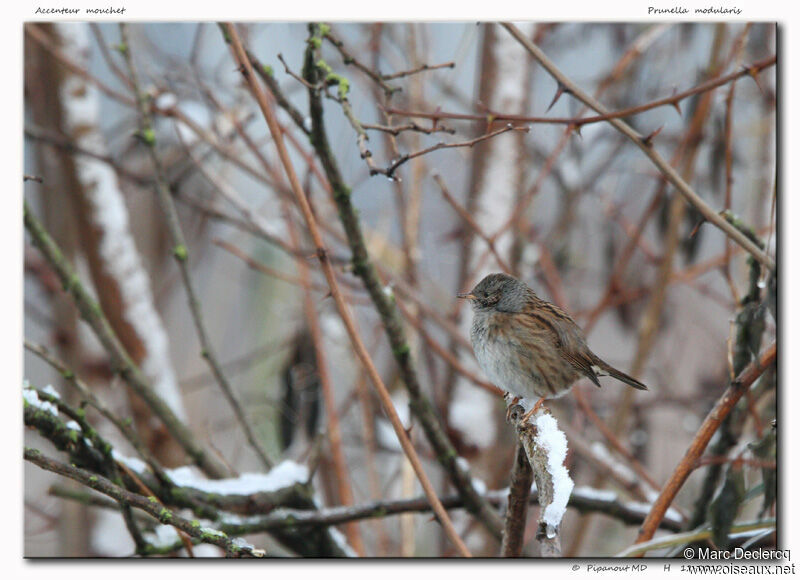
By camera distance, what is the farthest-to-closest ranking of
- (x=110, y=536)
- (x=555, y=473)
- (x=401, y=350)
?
(x=110, y=536) < (x=401, y=350) < (x=555, y=473)

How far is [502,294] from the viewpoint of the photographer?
138 centimetres

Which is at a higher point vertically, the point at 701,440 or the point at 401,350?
the point at 401,350

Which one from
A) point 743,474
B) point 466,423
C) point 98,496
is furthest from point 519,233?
point 98,496

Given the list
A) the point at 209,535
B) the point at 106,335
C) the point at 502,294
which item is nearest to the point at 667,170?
the point at 502,294

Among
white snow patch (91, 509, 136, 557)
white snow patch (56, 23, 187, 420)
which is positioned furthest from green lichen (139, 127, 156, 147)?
white snow patch (91, 509, 136, 557)

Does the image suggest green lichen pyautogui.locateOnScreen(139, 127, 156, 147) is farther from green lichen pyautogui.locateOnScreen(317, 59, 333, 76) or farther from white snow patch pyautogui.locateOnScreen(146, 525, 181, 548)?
white snow patch pyautogui.locateOnScreen(146, 525, 181, 548)

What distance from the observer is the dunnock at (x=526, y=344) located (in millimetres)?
1309

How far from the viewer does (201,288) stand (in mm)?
2668

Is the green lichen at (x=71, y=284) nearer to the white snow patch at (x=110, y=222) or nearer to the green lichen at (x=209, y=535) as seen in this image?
the white snow patch at (x=110, y=222)

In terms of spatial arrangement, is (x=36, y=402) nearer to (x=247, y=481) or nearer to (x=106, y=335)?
(x=106, y=335)

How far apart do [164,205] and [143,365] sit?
1.96 ft

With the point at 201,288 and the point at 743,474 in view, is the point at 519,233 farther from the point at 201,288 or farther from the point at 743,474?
the point at 201,288

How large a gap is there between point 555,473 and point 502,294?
48 centimetres

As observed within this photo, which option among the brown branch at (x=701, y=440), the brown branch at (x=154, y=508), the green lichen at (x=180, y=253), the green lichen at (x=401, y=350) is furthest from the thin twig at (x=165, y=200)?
the brown branch at (x=701, y=440)
